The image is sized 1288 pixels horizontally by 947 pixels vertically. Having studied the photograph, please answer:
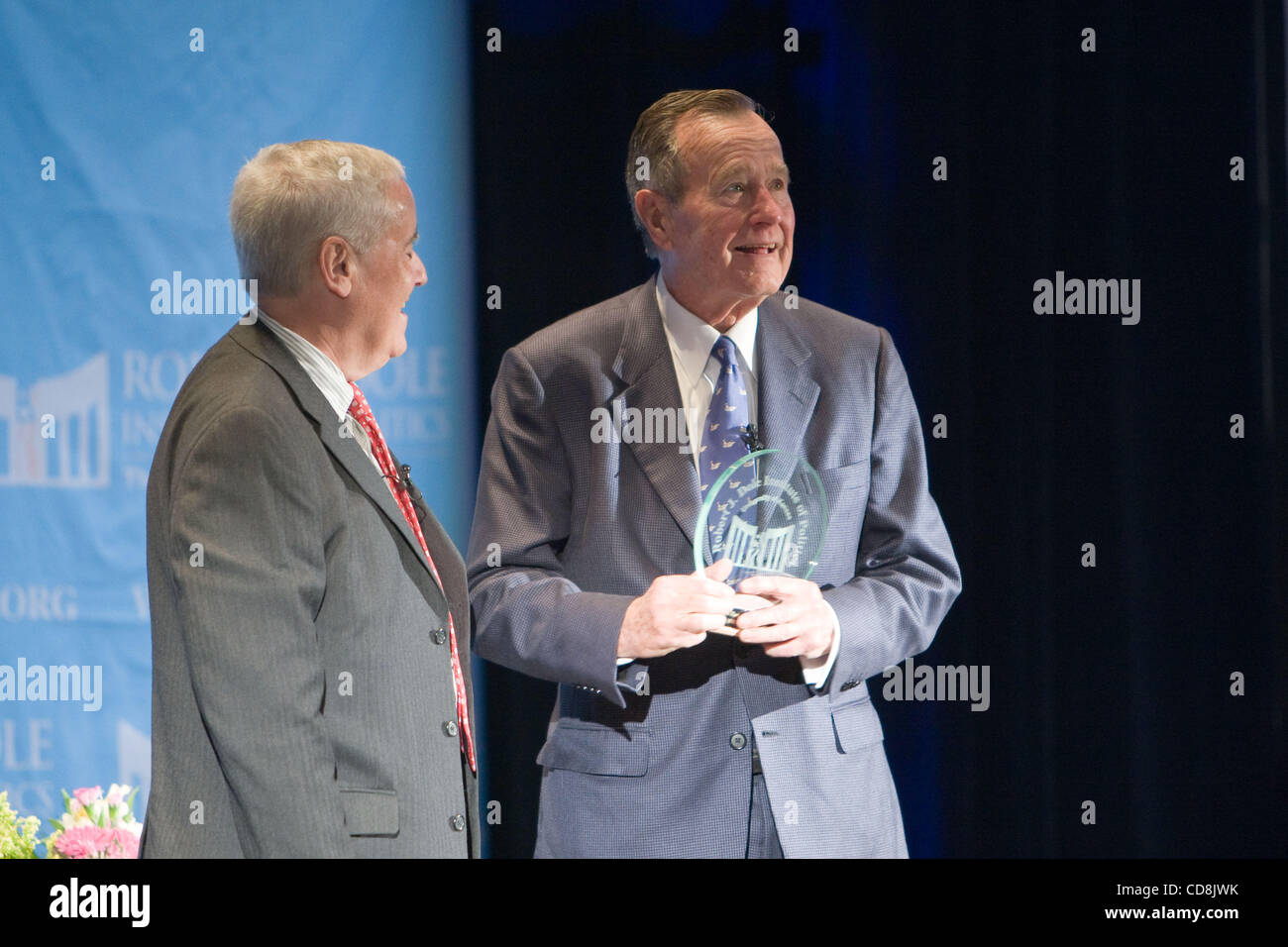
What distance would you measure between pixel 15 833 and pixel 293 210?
→ 163cm

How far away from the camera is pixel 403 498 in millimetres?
2164

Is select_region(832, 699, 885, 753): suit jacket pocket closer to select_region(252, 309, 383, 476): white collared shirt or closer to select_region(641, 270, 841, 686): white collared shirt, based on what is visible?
select_region(641, 270, 841, 686): white collared shirt

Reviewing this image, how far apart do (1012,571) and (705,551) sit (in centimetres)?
86

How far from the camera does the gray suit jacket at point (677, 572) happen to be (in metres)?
2.41

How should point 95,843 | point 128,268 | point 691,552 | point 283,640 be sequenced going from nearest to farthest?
point 283,640, point 691,552, point 95,843, point 128,268

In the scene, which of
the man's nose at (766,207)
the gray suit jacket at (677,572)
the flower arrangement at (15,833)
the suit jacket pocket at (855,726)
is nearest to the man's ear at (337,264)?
the gray suit jacket at (677,572)

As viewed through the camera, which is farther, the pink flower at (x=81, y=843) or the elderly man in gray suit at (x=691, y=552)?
the pink flower at (x=81, y=843)

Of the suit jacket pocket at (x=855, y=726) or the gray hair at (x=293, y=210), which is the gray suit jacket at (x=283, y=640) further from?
the suit jacket pocket at (x=855, y=726)

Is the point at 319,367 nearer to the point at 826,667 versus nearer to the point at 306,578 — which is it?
the point at 306,578

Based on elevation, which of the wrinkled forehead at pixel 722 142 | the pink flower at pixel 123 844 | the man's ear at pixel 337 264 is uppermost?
the wrinkled forehead at pixel 722 142

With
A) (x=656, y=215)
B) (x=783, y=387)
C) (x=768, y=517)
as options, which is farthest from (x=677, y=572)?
(x=656, y=215)
